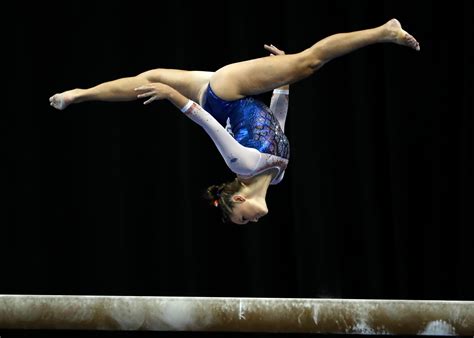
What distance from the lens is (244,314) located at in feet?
12.5

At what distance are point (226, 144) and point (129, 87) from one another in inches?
27.8

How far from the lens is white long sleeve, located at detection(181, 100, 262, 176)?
147 inches

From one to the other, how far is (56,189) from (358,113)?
7.92ft

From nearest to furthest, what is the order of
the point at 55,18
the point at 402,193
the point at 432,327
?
the point at 432,327 < the point at 402,193 < the point at 55,18

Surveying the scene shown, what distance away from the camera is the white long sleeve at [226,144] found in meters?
3.74

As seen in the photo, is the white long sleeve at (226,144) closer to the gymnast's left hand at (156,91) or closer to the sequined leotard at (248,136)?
the sequined leotard at (248,136)

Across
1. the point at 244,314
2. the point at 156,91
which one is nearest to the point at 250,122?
the point at 156,91

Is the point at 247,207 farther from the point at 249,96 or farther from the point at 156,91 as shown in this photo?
the point at 156,91

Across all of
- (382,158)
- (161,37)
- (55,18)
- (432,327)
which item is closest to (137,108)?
(161,37)

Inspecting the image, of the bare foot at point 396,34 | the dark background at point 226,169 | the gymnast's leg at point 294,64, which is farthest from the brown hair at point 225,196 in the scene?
the dark background at point 226,169

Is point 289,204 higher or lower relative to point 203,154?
lower

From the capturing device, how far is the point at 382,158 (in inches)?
227

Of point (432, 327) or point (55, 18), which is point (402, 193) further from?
point (55, 18)

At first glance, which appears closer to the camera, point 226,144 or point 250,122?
point 226,144
